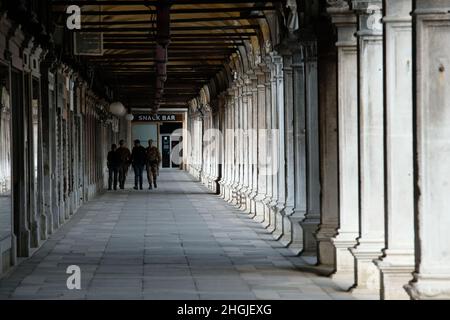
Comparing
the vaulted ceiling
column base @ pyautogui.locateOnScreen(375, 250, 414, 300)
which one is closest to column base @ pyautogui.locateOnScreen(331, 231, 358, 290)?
column base @ pyautogui.locateOnScreen(375, 250, 414, 300)

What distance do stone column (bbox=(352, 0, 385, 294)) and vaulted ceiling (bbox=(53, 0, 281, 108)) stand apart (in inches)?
267

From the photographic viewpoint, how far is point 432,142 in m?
9.38

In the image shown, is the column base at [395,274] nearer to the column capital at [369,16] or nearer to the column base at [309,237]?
the column capital at [369,16]

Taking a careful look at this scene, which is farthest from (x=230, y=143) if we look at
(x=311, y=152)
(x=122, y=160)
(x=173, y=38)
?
(x=311, y=152)

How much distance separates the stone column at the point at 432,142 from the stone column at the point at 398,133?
1.70 metres

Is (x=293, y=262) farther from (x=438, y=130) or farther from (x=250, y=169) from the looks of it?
(x=250, y=169)

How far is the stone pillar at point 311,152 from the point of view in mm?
16516

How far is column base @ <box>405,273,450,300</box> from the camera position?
9273 millimetres

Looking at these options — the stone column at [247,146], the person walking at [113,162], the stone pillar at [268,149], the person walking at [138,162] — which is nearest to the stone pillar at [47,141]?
the stone pillar at [268,149]

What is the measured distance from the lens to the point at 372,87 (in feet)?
42.0

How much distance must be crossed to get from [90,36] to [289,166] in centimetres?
467

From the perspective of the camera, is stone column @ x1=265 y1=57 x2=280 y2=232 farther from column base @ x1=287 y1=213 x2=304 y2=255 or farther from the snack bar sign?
the snack bar sign

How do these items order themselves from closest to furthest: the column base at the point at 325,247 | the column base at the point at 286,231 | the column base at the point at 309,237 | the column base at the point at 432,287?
the column base at the point at 432,287 → the column base at the point at 325,247 → the column base at the point at 309,237 → the column base at the point at 286,231
